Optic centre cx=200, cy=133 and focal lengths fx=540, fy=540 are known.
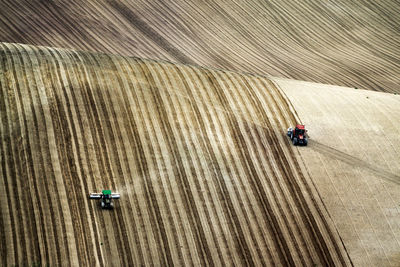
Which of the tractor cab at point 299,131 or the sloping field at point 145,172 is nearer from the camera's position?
the sloping field at point 145,172

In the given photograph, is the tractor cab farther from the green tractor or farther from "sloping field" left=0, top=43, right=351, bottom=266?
the green tractor

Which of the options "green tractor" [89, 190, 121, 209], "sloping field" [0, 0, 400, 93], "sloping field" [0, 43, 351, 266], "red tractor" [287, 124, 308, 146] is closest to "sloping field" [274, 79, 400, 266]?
"red tractor" [287, 124, 308, 146]

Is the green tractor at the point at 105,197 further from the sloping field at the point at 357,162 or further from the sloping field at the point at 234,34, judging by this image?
the sloping field at the point at 234,34

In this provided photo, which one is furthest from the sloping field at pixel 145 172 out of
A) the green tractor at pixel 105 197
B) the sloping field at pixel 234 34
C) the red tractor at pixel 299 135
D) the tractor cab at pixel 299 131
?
the sloping field at pixel 234 34

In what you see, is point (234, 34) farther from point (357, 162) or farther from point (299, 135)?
point (357, 162)

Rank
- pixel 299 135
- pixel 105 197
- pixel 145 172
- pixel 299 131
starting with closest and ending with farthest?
1. pixel 105 197
2. pixel 145 172
3. pixel 299 131
4. pixel 299 135

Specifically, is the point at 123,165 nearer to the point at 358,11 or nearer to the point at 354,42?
the point at 354,42

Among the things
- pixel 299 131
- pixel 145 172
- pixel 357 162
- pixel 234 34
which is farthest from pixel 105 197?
pixel 234 34
